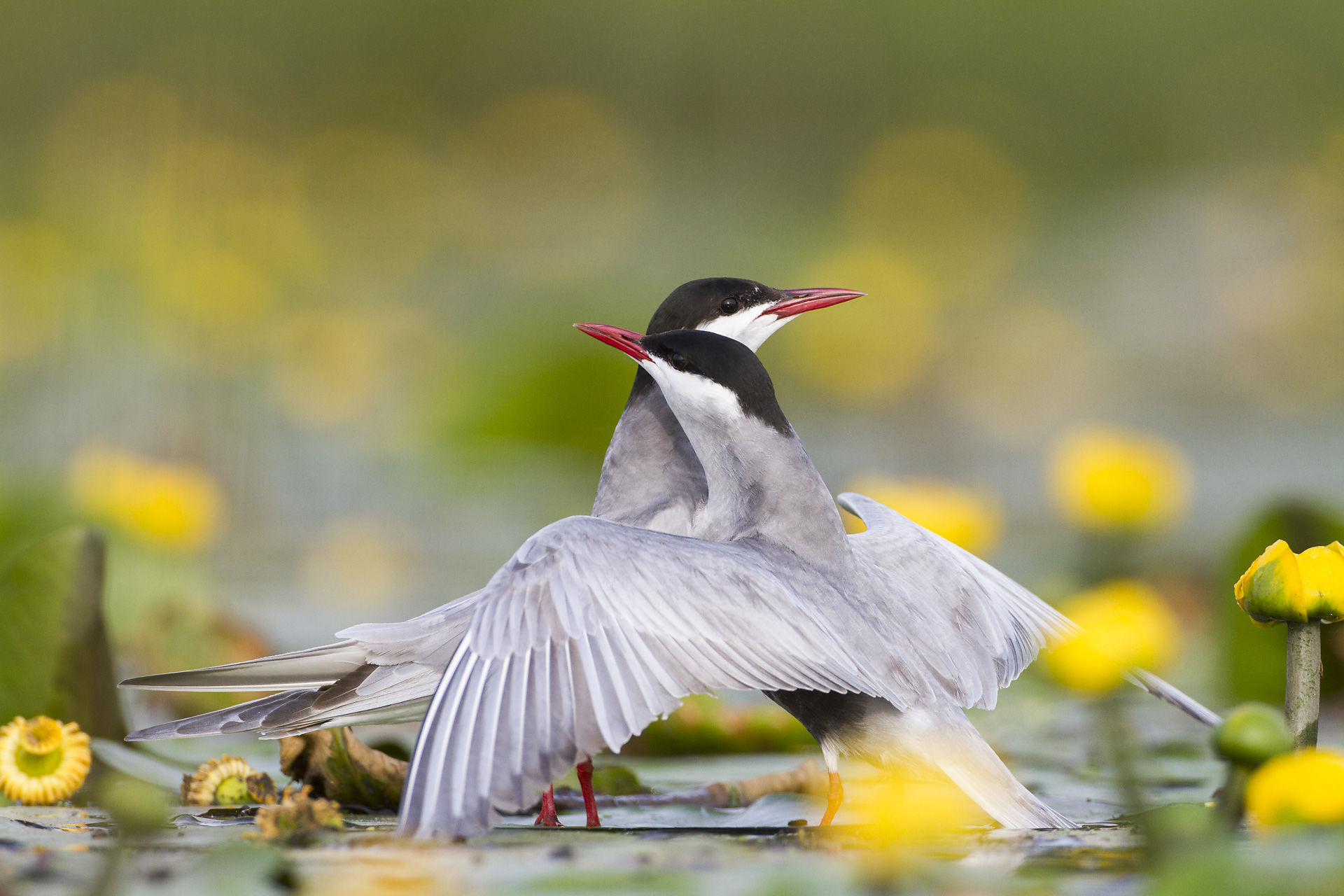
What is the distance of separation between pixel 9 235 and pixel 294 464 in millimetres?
4282

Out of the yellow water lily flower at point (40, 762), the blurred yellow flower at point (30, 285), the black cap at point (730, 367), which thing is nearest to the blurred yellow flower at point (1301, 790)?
the black cap at point (730, 367)

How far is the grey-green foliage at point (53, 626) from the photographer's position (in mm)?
3049

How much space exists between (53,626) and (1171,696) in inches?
89.2

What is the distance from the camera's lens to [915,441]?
7906 mm

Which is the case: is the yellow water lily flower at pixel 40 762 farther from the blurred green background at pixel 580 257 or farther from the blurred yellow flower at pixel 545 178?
the blurred yellow flower at pixel 545 178

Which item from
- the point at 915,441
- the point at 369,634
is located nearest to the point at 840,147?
the point at 915,441

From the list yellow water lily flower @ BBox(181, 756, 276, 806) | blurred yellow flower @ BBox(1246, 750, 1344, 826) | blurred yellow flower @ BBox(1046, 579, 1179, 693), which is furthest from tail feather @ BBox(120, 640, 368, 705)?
blurred yellow flower @ BBox(1246, 750, 1344, 826)

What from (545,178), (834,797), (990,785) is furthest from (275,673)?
(545,178)

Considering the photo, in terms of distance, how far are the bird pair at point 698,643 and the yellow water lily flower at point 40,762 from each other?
0.16 meters

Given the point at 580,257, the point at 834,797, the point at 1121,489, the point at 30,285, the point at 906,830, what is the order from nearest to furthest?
the point at 906,830 → the point at 1121,489 → the point at 834,797 → the point at 30,285 → the point at 580,257

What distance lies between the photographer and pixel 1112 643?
1707mm

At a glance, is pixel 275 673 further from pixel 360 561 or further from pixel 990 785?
pixel 360 561

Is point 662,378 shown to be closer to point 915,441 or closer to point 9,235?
point 915,441

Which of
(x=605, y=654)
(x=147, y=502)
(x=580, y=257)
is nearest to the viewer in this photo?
(x=605, y=654)
